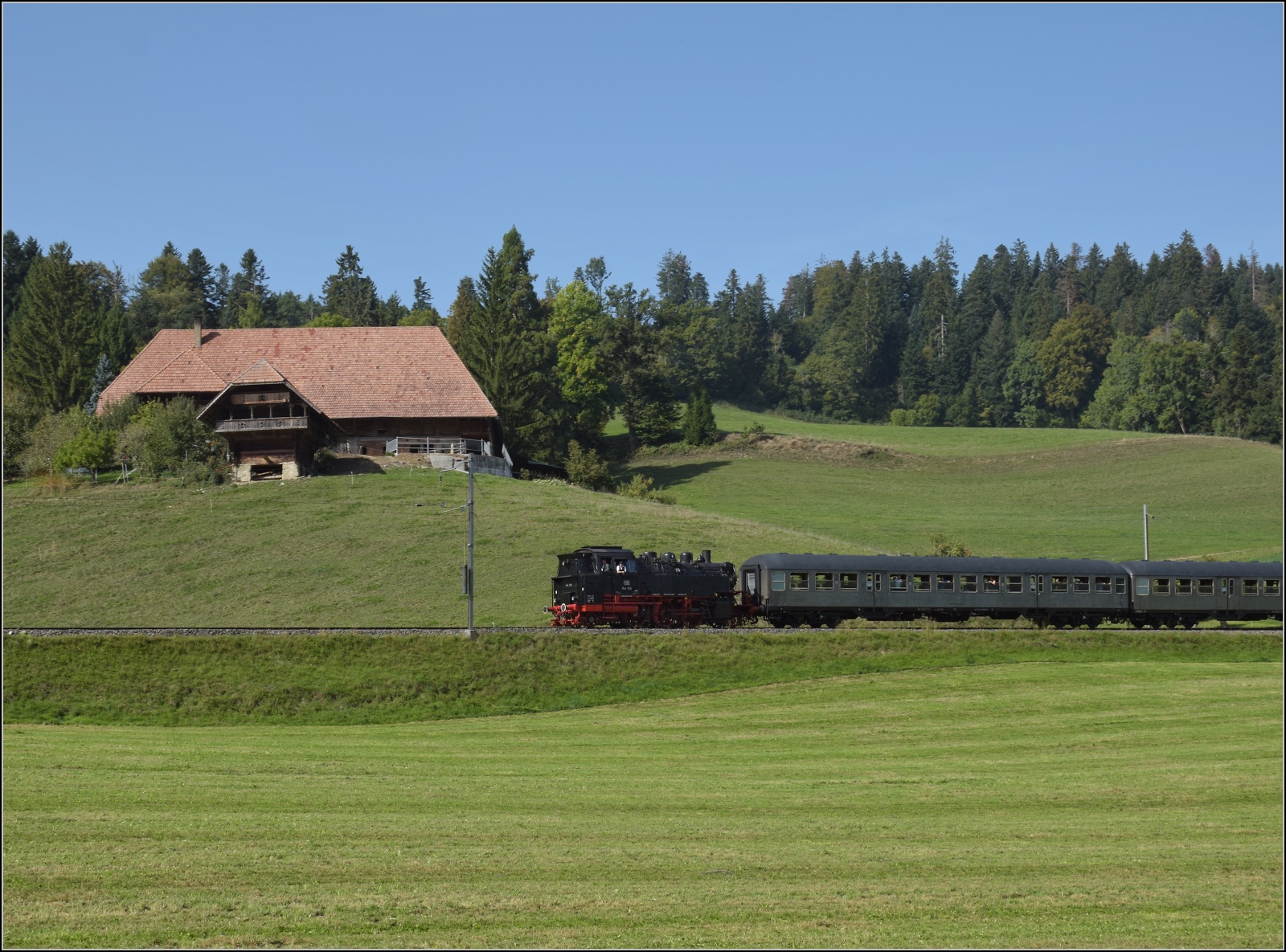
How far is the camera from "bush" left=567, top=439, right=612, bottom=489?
8806 centimetres

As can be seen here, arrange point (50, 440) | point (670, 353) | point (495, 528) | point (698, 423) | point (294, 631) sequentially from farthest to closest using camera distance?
point (670, 353) → point (698, 423) → point (50, 440) → point (495, 528) → point (294, 631)

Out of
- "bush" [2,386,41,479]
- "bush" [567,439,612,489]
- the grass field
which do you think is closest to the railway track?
the grass field

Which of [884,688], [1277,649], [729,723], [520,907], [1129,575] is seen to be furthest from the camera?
[1129,575]

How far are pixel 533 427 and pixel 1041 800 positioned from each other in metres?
76.2

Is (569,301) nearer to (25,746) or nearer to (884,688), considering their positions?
(884,688)

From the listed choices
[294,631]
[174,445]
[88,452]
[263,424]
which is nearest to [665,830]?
[294,631]

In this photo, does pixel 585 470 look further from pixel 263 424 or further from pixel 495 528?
pixel 495 528

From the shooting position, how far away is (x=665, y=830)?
1773 cm

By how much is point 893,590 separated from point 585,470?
1830 inches

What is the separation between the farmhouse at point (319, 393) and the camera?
2958 inches

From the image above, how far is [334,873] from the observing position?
14219 mm

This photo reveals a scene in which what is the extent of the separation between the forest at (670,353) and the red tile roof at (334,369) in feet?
25.2

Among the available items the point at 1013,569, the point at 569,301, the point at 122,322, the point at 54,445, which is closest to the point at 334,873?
the point at 1013,569

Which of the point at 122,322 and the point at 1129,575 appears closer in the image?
the point at 1129,575
